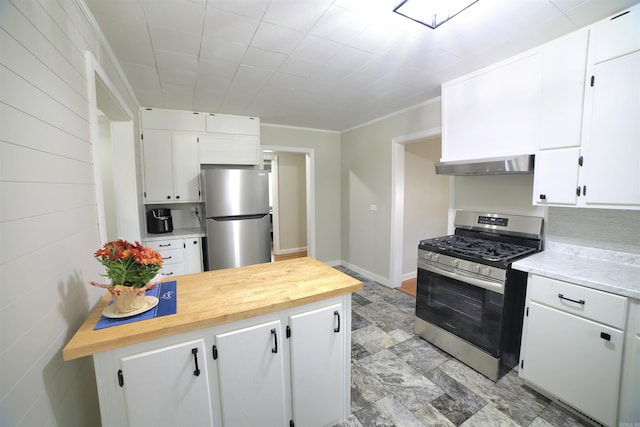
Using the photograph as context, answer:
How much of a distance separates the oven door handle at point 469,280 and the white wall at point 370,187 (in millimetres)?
1380

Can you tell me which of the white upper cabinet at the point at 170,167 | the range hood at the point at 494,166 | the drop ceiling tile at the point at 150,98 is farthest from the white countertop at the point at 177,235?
the range hood at the point at 494,166

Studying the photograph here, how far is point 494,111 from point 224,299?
249 centimetres

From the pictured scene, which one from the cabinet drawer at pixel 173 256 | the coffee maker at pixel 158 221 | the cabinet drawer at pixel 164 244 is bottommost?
the cabinet drawer at pixel 173 256

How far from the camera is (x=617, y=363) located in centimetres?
145

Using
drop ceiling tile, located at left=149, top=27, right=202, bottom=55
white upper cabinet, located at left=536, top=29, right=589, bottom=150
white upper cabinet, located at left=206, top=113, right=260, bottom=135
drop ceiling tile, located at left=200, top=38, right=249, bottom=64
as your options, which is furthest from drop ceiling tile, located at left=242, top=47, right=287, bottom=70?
white upper cabinet, located at left=536, top=29, right=589, bottom=150

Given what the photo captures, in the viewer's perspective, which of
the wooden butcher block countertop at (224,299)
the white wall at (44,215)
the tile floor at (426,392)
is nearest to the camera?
the white wall at (44,215)

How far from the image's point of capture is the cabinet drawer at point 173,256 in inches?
119

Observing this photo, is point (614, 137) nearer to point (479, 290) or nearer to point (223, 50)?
point (479, 290)

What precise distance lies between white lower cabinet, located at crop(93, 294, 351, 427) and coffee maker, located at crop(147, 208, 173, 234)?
250cm

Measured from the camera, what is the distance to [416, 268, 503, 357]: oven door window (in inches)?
75.4

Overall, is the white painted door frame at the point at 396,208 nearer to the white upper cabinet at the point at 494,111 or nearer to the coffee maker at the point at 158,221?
the white upper cabinet at the point at 494,111

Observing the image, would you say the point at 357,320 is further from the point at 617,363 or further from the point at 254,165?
the point at 254,165

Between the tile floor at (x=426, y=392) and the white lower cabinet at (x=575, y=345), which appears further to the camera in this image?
the tile floor at (x=426, y=392)

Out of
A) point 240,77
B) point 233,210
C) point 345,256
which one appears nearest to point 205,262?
point 233,210
